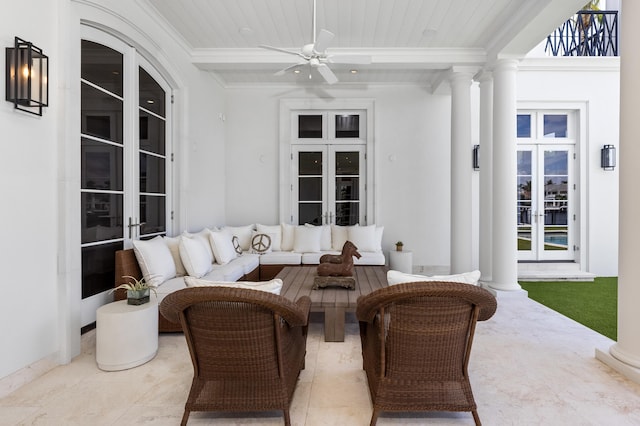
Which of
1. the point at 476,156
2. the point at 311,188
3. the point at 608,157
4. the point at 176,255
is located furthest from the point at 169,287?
the point at 608,157

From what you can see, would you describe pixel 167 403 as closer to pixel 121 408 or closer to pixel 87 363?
pixel 121 408

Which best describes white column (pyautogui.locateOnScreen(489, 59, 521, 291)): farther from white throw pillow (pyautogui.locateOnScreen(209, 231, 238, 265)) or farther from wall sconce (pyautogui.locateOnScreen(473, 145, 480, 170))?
white throw pillow (pyautogui.locateOnScreen(209, 231, 238, 265))

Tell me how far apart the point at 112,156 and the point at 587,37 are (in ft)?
25.4

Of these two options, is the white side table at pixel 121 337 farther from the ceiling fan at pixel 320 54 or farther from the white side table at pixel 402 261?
the white side table at pixel 402 261

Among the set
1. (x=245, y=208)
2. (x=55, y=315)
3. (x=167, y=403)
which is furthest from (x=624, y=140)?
(x=245, y=208)

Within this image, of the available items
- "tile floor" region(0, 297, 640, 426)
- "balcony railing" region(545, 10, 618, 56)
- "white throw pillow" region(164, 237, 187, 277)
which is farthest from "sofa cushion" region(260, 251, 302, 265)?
"balcony railing" region(545, 10, 618, 56)

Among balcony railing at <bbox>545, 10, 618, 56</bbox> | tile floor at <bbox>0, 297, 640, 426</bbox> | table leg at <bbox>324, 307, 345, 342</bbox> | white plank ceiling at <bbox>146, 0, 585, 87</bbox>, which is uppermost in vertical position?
balcony railing at <bbox>545, 10, 618, 56</bbox>

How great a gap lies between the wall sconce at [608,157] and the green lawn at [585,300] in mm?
1922

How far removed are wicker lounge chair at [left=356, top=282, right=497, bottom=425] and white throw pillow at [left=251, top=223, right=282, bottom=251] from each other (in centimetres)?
386

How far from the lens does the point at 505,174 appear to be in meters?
4.68

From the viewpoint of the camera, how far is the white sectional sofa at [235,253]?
3.37 metres

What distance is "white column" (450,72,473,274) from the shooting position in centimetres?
524

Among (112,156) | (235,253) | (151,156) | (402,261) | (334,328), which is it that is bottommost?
(334,328)

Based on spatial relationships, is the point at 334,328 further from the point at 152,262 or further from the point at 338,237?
the point at 338,237
